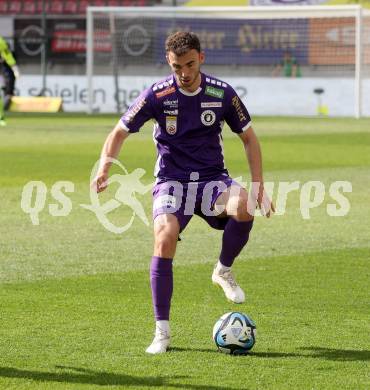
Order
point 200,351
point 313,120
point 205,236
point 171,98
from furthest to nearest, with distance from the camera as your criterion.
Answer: point 313,120
point 205,236
point 171,98
point 200,351

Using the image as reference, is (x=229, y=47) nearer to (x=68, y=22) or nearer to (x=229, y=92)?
(x=68, y=22)

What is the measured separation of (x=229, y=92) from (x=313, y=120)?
2496cm

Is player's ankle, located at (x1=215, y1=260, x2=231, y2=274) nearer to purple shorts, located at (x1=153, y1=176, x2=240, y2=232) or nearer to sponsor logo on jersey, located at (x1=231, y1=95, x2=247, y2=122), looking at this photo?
purple shorts, located at (x1=153, y1=176, x2=240, y2=232)

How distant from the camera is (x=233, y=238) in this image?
7.60 m

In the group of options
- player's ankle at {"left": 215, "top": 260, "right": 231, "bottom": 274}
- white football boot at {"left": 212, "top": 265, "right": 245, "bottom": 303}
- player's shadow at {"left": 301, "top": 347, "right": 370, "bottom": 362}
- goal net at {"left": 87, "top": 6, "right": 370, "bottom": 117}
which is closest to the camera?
player's shadow at {"left": 301, "top": 347, "right": 370, "bottom": 362}

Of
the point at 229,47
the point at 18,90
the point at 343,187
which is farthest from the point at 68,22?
the point at 343,187

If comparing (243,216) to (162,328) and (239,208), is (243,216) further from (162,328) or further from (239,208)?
(162,328)

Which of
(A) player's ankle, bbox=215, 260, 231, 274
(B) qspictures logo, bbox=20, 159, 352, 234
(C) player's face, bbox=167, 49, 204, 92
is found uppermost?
(C) player's face, bbox=167, 49, 204, 92

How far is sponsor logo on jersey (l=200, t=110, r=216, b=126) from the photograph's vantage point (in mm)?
7273

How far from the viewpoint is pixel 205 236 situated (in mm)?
11836

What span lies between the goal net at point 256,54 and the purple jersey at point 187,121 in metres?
25.7

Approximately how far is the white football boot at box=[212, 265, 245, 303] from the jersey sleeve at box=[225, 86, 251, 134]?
100 cm

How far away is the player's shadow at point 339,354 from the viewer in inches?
257

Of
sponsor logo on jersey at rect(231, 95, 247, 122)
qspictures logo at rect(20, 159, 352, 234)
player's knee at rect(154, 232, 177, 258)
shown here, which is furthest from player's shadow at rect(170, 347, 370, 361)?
qspictures logo at rect(20, 159, 352, 234)
